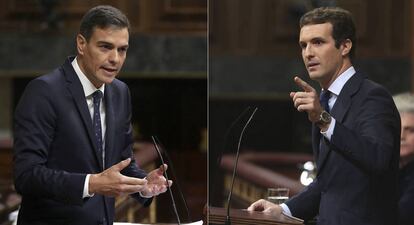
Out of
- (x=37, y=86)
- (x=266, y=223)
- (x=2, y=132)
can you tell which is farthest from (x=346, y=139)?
(x=2, y=132)

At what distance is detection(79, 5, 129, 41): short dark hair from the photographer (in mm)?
1337

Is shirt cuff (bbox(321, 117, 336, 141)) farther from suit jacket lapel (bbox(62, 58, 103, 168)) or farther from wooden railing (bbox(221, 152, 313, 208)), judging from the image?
suit jacket lapel (bbox(62, 58, 103, 168))

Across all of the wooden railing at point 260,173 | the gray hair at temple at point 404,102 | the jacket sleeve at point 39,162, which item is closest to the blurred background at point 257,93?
the wooden railing at point 260,173

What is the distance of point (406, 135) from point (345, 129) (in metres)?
0.10

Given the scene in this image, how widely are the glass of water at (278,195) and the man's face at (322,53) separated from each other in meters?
0.18

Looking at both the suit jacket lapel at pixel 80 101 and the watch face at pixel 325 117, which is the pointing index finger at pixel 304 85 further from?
the suit jacket lapel at pixel 80 101

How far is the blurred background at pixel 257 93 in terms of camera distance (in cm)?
135

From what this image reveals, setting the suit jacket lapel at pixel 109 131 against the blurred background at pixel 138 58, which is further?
the blurred background at pixel 138 58

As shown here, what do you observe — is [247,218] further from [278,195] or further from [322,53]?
[322,53]

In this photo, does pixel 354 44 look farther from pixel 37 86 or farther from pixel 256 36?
pixel 37 86

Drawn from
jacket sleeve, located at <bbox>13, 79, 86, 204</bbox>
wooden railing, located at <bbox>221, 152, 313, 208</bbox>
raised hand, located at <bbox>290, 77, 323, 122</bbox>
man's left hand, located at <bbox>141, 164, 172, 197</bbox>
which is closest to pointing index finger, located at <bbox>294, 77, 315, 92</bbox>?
raised hand, located at <bbox>290, 77, 323, 122</bbox>

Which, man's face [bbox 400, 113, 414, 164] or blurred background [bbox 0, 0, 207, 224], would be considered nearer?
man's face [bbox 400, 113, 414, 164]

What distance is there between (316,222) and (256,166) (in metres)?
0.13

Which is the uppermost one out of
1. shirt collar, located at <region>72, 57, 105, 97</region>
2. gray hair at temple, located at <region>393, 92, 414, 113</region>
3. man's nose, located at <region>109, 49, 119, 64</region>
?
man's nose, located at <region>109, 49, 119, 64</region>
